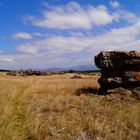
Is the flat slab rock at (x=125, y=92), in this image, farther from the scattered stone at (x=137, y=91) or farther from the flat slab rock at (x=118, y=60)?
the flat slab rock at (x=118, y=60)

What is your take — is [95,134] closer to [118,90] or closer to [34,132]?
[34,132]

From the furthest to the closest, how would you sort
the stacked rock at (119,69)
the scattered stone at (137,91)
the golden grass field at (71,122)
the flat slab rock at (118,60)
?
the flat slab rock at (118,60) < the stacked rock at (119,69) < the scattered stone at (137,91) < the golden grass field at (71,122)

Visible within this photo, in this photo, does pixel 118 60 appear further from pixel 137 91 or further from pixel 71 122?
pixel 71 122

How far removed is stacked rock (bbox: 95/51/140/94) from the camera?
2247cm

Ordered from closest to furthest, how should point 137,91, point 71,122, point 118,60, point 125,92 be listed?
point 71,122 → point 137,91 → point 125,92 → point 118,60

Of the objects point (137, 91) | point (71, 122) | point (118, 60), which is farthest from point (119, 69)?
point (71, 122)

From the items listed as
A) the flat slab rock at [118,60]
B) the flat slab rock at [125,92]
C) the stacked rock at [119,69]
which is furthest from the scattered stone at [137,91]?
the flat slab rock at [118,60]

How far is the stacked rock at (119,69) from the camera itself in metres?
22.5

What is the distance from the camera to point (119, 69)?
23859 mm

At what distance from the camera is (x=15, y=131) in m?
10.9

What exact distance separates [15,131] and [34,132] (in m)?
0.63

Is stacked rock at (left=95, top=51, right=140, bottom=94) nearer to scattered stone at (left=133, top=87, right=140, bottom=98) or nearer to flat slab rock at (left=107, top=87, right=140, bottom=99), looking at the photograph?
scattered stone at (left=133, top=87, right=140, bottom=98)

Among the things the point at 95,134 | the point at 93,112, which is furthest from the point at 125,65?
the point at 95,134

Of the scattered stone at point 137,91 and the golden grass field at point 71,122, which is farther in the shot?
the scattered stone at point 137,91
